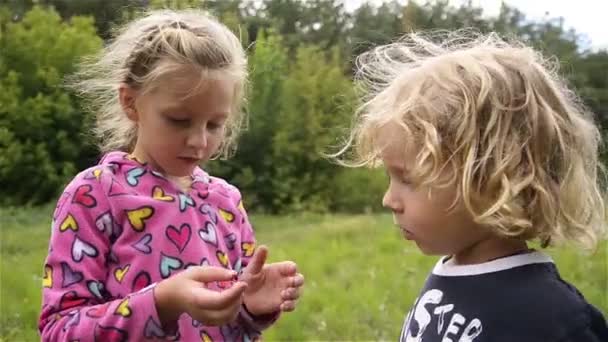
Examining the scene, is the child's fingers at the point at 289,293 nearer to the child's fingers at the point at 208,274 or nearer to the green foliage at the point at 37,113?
the child's fingers at the point at 208,274

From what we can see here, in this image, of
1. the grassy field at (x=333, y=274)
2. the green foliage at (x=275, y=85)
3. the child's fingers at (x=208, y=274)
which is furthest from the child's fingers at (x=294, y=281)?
the grassy field at (x=333, y=274)

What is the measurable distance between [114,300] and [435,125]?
0.60 meters

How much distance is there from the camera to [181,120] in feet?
4.84

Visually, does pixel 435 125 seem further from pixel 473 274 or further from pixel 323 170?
pixel 323 170

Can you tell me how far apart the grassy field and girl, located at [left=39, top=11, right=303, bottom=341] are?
1.64 metres

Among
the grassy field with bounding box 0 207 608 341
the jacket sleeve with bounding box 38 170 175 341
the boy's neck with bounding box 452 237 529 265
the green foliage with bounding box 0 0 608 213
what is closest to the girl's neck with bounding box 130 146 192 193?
the jacket sleeve with bounding box 38 170 175 341

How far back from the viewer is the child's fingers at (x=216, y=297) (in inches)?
51.0

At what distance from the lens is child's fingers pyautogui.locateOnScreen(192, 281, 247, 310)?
51.0 inches

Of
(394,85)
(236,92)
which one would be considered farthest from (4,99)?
(394,85)

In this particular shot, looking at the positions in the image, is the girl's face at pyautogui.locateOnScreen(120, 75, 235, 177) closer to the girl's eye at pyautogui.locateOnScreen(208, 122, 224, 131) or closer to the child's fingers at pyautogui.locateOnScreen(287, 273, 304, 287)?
the girl's eye at pyautogui.locateOnScreen(208, 122, 224, 131)

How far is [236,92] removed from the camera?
1.62 metres

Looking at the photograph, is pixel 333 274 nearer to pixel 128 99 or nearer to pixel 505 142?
pixel 128 99

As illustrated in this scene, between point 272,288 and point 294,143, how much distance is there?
3.85 m

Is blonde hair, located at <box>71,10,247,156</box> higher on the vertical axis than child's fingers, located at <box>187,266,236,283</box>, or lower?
higher
